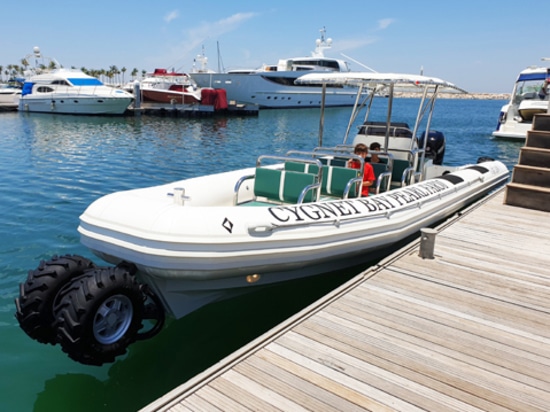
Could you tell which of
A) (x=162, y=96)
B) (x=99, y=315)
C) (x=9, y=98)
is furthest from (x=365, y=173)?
(x=9, y=98)

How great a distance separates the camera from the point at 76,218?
7.71 m

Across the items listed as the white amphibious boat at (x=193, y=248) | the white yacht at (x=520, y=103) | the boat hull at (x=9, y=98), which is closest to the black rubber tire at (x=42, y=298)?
the white amphibious boat at (x=193, y=248)

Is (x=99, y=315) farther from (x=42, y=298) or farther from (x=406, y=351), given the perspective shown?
(x=406, y=351)

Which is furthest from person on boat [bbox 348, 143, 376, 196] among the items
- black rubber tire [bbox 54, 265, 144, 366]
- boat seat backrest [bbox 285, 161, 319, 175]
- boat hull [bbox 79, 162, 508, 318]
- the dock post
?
black rubber tire [bbox 54, 265, 144, 366]

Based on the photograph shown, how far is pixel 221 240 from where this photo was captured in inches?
148

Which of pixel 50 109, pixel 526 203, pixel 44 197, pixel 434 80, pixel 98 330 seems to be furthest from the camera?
pixel 50 109

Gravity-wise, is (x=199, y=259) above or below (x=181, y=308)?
above

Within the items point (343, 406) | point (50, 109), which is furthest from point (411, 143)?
point (50, 109)

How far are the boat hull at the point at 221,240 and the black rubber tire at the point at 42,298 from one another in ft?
1.58

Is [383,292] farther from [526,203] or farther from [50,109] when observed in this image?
[50,109]

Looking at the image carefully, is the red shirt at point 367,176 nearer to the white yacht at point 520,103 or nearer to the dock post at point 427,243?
the dock post at point 427,243

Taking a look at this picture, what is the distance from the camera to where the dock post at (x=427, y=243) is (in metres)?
4.75

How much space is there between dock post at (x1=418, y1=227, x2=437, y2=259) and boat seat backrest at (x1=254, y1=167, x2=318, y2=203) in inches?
51.0

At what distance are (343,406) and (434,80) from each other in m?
4.87
